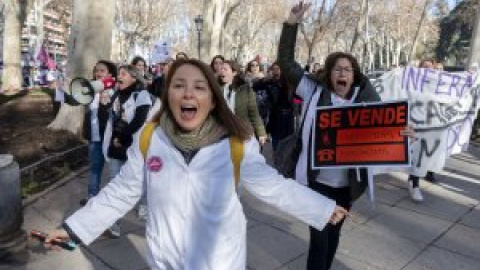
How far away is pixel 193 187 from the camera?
7.37ft

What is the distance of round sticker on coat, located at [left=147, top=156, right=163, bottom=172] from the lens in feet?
7.42

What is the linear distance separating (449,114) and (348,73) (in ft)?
15.4

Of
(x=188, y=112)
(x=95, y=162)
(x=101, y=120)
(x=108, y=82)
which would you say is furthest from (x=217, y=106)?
(x=95, y=162)

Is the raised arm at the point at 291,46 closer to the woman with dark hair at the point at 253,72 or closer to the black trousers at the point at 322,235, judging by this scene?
the black trousers at the point at 322,235

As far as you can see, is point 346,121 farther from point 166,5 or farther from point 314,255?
point 166,5

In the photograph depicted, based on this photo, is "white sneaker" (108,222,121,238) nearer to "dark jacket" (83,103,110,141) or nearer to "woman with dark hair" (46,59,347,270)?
"dark jacket" (83,103,110,141)

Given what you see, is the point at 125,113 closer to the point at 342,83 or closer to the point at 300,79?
the point at 300,79

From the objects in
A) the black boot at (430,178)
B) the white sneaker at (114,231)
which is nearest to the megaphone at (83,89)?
the white sneaker at (114,231)

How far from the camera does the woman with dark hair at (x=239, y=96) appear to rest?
237 inches

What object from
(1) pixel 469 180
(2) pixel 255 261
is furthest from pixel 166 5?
(2) pixel 255 261

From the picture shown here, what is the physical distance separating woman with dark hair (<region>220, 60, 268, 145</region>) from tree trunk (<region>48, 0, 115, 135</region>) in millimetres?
4156

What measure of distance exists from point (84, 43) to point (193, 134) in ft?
25.3

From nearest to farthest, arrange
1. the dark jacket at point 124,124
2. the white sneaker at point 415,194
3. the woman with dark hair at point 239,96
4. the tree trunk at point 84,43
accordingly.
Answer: the dark jacket at point 124,124
the woman with dark hair at point 239,96
the white sneaker at point 415,194
the tree trunk at point 84,43

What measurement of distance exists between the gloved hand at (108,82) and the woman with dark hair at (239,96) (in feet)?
4.62
